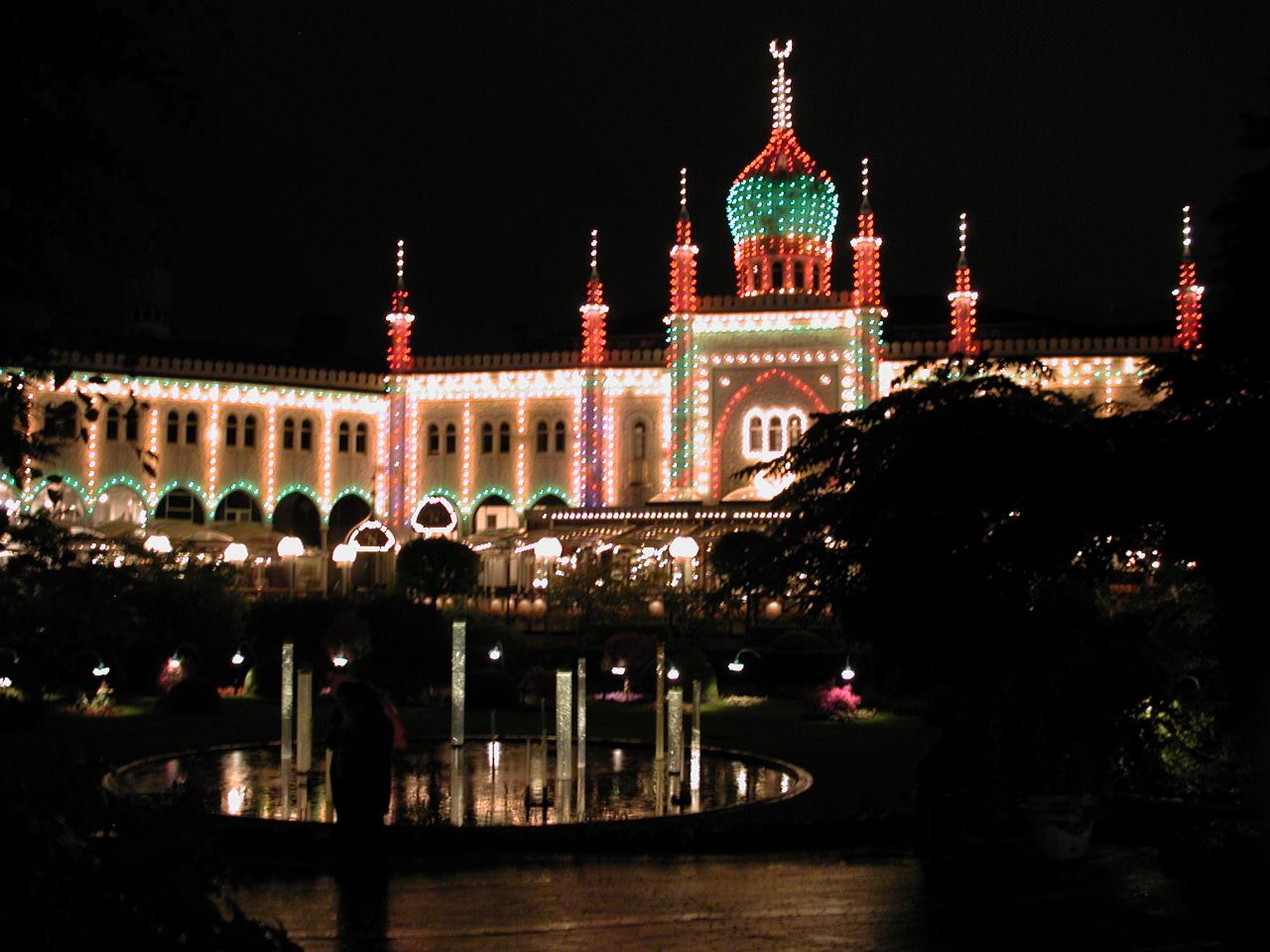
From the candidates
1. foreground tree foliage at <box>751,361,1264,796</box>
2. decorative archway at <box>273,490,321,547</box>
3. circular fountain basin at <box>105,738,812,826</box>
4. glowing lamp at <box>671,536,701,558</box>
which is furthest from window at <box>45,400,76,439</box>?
decorative archway at <box>273,490,321,547</box>

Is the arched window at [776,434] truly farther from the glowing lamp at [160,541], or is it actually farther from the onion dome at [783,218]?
the glowing lamp at [160,541]

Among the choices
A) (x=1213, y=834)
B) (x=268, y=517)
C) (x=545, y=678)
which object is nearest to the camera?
(x=1213, y=834)

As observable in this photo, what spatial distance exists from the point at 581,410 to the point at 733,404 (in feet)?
16.3

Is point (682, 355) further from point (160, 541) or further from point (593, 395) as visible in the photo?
point (160, 541)

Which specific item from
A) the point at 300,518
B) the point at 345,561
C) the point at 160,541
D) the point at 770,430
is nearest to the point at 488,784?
the point at 160,541

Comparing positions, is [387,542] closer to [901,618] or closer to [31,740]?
[901,618]

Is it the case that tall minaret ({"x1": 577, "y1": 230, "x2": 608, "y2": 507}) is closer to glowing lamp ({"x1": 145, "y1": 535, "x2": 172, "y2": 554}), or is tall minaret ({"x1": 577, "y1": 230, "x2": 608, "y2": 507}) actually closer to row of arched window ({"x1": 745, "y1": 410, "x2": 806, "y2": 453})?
row of arched window ({"x1": 745, "y1": 410, "x2": 806, "y2": 453})

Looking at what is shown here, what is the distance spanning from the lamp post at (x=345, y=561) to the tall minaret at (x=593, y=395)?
22.2 ft

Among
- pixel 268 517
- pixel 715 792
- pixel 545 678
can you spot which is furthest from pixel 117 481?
pixel 715 792

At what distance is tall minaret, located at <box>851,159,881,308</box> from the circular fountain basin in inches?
1055

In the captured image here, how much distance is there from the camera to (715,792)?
1570cm

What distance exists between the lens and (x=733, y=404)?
1761 inches

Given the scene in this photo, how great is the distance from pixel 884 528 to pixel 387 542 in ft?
112

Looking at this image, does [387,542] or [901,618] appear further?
[387,542]
